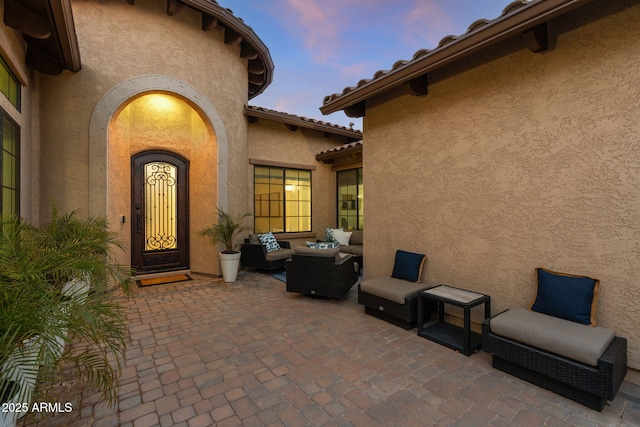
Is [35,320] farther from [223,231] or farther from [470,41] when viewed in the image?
[223,231]

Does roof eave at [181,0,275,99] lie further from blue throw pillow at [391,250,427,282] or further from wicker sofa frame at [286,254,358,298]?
blue throw pillow at [391,250,427,282]

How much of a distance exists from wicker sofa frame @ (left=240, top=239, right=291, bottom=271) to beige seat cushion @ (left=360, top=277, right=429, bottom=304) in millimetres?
3219

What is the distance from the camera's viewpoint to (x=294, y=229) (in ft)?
30.3

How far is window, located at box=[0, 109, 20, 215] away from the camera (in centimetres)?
361

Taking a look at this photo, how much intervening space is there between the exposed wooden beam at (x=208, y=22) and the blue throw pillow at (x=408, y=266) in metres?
6.38

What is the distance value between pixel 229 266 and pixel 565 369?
5764 mm

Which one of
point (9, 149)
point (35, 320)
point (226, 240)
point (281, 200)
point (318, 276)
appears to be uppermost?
point (9, 149)

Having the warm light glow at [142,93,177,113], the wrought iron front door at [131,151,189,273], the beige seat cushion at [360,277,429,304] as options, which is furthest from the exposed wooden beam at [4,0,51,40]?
the beige seat cushion at [360,277,429,304]

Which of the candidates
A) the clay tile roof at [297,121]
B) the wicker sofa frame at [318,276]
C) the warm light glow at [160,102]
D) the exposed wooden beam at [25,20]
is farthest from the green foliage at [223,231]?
the exposed wooden beam at [25,20]

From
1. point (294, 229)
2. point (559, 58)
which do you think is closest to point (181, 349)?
point (559, 58)

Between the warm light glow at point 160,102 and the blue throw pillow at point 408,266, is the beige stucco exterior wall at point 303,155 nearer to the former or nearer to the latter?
the warm light glow at point 160,102

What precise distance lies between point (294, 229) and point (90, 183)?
5334mm

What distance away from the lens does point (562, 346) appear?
2.48 meters

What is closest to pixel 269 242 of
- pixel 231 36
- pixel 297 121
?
pixel 297 121
